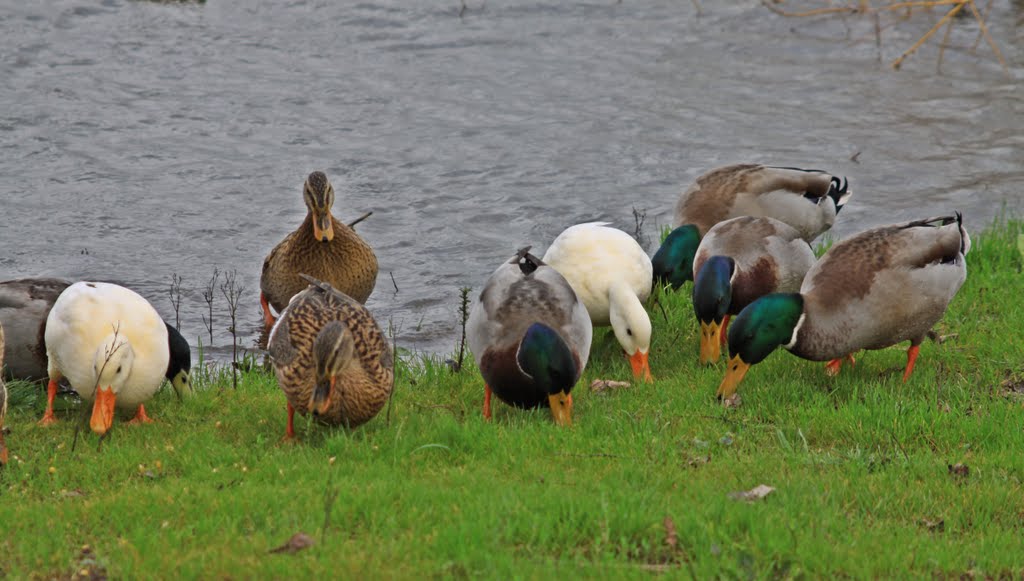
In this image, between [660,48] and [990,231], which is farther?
[660,48]

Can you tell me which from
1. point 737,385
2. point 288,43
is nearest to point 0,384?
point 737,385

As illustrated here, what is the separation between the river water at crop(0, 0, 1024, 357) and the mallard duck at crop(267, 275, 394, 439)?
222 centimetres

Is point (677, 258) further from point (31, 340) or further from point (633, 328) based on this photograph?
point (31, 340)

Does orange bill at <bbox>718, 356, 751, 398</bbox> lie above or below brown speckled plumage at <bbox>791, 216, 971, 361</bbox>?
below

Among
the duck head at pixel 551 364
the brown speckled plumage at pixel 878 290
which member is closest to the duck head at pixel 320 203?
the duck head at pixel 551 364

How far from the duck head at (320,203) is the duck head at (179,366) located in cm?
117

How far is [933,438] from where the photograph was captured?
220 inches

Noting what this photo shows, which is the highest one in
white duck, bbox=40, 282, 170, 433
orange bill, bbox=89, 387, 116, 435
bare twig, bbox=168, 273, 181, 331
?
white duck, bbox=40, 282, 170, 433

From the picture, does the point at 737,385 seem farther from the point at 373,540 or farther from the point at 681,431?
the point at 373,540

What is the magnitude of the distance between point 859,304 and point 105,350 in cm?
374

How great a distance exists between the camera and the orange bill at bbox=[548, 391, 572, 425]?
19.0ft

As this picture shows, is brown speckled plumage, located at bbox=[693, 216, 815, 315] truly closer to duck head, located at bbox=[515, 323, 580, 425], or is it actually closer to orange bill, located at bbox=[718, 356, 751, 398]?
orange bill, located at bbox=[718, 356, 751, 398]

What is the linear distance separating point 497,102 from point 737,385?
7.58 metres

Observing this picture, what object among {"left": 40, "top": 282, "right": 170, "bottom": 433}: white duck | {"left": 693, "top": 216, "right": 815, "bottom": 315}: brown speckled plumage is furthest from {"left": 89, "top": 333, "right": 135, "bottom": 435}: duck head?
{"left": 693, "top": 216, "right": 815, "bottom": 315}: brown speckled plumage
